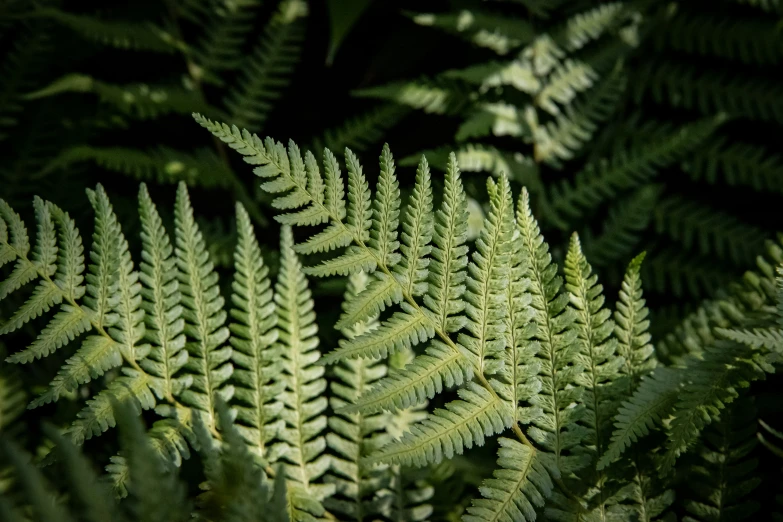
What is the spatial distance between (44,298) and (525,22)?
1.52 meters

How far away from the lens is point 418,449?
1038 millimetres

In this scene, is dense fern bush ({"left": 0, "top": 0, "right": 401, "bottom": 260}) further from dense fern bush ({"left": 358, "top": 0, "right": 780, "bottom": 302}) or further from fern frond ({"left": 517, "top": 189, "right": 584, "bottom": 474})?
fern frond ({"left": 517, "top": 189, "right": 584, "bottom": 474})

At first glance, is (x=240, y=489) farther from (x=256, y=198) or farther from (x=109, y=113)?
(x=109, y=113)

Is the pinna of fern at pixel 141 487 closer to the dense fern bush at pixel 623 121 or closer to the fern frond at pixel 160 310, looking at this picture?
the fern frond at pixel 160 310

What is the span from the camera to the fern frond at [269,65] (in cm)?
198

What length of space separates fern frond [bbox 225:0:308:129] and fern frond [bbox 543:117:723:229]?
0.96 metres

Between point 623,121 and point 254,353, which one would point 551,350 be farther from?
point 623,121

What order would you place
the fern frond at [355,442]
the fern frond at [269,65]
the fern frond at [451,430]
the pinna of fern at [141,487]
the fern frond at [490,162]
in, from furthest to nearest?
the fern frond at [269,65] → the fern frond at [490,162] → the fern frond at [355,442] → the fern frond at [451,430] → the pinna of fern at [141,487]

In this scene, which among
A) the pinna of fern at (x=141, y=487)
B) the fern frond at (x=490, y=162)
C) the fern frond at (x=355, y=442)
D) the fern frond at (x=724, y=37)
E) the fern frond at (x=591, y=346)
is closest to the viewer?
the pinna of fern at (x=141, y=487)

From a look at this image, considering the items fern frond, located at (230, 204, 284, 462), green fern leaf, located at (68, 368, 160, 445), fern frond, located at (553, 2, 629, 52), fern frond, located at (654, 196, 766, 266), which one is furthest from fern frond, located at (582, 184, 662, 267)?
green fern leaf, located at (68, 368, 160, 445)

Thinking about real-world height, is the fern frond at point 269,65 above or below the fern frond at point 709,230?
above

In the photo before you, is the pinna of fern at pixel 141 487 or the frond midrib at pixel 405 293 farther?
the frond midrib at pixel 405 293

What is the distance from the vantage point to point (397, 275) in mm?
1141

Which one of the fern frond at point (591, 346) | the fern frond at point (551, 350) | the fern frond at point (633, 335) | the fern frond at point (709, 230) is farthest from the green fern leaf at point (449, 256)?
the fern frond at point (709, 230)
